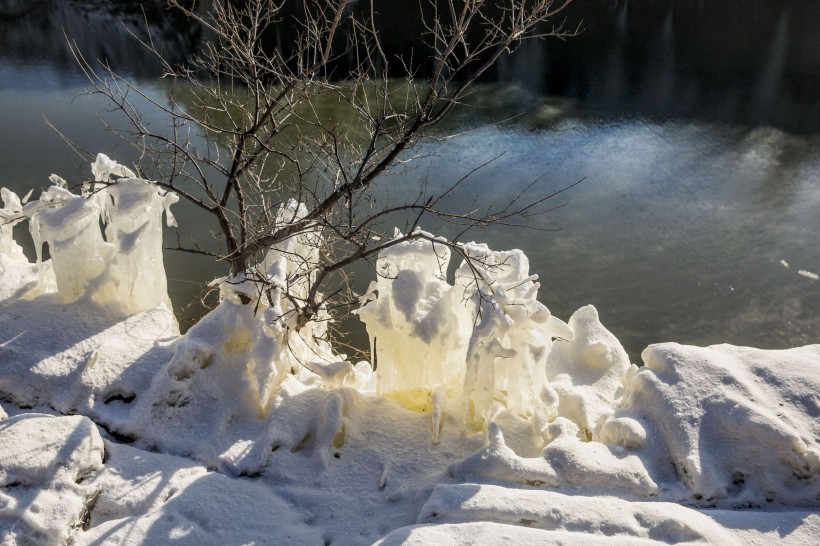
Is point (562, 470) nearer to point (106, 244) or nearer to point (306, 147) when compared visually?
point (306, 147)

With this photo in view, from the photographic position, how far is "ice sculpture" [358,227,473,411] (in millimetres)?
6348

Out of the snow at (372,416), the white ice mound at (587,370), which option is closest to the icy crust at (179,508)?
the snow at (372,416)

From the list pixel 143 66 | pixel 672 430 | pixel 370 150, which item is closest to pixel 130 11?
pixel 143 66

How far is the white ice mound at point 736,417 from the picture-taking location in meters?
5.14

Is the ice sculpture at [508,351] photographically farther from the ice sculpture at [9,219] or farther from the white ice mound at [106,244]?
the ice sculpture at [9,219]

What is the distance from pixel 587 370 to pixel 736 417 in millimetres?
1609

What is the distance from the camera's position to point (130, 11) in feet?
77.8

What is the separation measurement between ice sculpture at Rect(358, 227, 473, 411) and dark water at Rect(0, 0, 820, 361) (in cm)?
350

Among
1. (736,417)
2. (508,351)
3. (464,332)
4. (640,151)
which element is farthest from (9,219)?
(640,151)

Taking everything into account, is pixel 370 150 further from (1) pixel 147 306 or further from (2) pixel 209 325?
(1) pixel 147 306

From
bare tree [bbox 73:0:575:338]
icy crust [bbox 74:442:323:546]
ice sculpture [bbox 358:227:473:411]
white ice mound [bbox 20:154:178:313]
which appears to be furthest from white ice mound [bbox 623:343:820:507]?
white ice mound [bbox 20:154:178:313]

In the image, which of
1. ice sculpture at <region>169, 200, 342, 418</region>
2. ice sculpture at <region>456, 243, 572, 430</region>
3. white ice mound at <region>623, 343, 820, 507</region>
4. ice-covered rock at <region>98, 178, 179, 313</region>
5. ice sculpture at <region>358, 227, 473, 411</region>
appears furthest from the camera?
ice-covered rock at <region>98, 178, 179, 313</region>

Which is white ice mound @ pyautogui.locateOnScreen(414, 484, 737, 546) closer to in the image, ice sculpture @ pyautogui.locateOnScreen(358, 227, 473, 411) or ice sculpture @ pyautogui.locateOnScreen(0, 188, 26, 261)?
ice sculpture @ pyautogui.locateOnScreen(358, 227, 473, 411)

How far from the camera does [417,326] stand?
6.30 m
